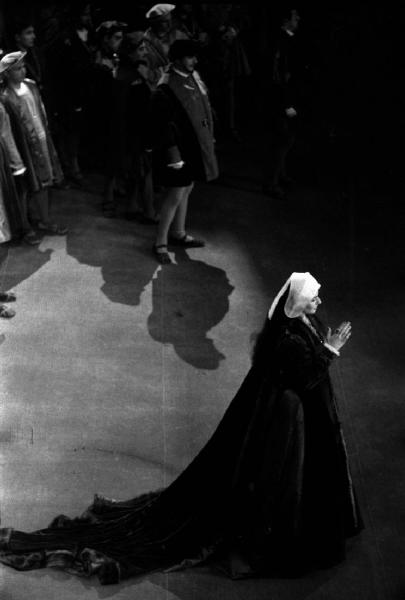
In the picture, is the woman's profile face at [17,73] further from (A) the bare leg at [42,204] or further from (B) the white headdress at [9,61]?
(A) the bare leg at [42,204]

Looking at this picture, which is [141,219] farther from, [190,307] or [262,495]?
Answer: [262,495]

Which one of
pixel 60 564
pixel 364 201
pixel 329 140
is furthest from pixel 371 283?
pixel 60 564

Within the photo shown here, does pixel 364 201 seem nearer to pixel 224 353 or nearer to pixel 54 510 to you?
pixel 224 353

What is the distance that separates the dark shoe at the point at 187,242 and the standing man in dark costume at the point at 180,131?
1.09 feet

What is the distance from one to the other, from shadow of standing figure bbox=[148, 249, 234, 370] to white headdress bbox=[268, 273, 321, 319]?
2.02 m

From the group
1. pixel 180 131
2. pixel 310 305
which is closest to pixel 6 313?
pixel 180 131

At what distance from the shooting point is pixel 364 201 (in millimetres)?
10133

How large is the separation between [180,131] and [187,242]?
1.06 meters

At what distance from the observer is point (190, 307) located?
8203 millimetres

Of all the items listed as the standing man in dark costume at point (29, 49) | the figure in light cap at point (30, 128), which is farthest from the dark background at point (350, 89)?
the figure in light cap at point (30, 128)

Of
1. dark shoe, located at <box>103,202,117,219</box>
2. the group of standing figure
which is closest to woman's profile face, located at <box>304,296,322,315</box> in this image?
the group of standing figure

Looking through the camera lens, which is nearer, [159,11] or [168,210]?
[168,210]

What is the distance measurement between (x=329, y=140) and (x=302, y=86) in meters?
1.85

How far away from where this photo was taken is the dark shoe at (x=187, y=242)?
9070 mm
